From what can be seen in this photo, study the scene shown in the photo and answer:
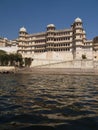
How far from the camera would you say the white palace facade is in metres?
84.7

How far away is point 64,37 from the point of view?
96.2 metres

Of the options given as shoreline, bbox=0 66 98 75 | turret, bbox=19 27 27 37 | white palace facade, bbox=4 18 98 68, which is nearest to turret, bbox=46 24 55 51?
white palace facade, bbox=4 18 98 68

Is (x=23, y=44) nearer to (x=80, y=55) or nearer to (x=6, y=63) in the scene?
(x=6, y=63)

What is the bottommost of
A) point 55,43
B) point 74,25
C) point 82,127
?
point 82,127

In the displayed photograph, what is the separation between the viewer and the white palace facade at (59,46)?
278 ft

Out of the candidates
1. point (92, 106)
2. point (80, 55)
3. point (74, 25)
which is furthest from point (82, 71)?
point (92, 106)

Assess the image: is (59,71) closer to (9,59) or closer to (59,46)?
(9,59)

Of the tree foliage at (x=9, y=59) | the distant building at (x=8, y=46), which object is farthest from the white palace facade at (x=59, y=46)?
the tree foliage at (x=9, y=59)

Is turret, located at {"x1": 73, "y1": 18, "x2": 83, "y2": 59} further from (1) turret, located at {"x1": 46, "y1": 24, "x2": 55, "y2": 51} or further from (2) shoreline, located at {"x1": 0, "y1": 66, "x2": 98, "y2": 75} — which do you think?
(2) shoreline, located at {"x1": 0, "y1": 66, "x2": 98, "y2": 75}

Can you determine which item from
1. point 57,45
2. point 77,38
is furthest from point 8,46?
point 77,38

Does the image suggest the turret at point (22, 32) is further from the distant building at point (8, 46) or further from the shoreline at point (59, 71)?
the shoreline at point (59, 71)

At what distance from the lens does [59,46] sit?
96875 millimetres

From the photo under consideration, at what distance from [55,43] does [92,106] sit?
8525 cm

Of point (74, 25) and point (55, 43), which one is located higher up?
point (74, 25)
